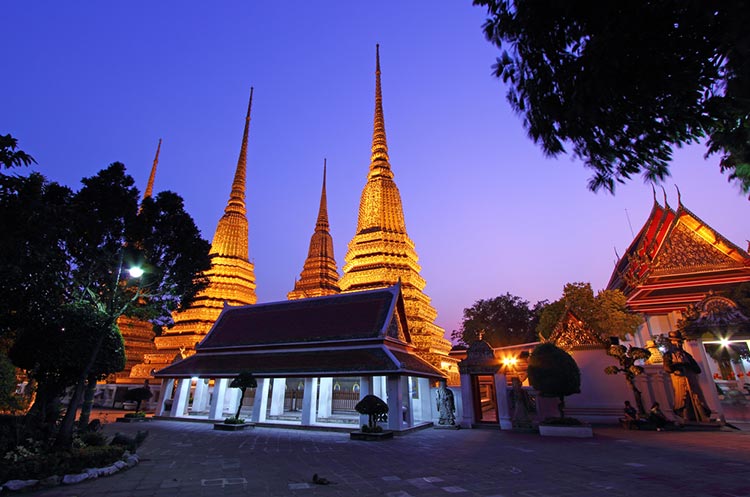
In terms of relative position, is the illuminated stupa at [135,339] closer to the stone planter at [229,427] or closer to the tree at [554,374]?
the stone planter at [229,427]

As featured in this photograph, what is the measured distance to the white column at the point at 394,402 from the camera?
13531 millimetres

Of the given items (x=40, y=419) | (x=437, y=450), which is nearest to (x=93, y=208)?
(x=40, y=419)

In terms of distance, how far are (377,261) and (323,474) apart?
21.7 m

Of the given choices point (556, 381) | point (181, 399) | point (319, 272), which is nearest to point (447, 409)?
point (556, 381)

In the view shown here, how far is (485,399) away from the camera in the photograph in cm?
2372

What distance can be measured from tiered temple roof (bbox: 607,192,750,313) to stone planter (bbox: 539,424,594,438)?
39.0 ft

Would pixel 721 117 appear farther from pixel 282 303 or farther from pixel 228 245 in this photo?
pixel 228 245

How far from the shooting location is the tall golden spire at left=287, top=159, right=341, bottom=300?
40.0 m

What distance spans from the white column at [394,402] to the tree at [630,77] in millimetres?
10676

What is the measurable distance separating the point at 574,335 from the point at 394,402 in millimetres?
9779

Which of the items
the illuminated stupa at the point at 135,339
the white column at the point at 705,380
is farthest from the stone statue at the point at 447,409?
the illuminated stupa at the point at 135,339

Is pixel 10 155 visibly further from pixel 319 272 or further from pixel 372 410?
pixel 319 272

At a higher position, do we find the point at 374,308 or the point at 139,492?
the point at 374,308

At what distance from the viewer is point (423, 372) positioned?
15.5 metres
